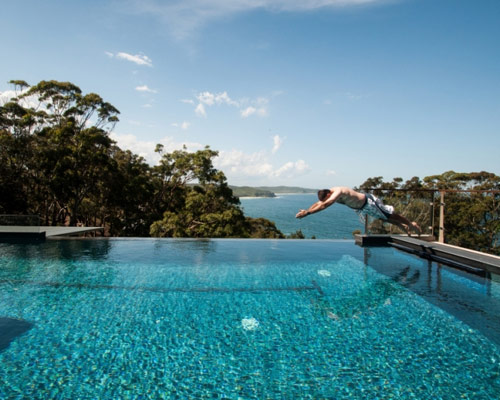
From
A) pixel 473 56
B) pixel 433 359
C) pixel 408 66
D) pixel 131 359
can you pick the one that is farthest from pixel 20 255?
pixel 473 56

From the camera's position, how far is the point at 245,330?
342 centimetres

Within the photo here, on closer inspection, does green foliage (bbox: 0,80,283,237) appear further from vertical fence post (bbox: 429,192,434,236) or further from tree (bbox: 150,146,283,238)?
vertical fence post (bbox: 429,192,434,236)

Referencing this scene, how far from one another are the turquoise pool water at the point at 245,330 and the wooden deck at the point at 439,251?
0.29m

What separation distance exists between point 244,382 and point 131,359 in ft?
3.45

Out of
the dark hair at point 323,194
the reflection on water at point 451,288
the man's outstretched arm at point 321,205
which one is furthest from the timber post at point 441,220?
the dark hair at point 323,194

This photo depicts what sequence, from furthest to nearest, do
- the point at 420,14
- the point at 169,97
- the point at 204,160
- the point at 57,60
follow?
the point at 204,160
the point at 169,97
the point at 57,60
the point at 420,14

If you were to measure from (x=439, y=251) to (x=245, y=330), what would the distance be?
481 cm

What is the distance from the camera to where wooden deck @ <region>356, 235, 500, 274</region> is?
17.3 feet

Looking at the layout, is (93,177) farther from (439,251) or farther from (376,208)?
(439,251)

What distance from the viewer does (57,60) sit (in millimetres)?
14609

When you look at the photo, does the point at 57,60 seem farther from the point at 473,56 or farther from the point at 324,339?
the point at 473,56

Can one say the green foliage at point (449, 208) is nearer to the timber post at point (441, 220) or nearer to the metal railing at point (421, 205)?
the metal railing at point (421, 205)

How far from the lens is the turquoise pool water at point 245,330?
2.42 metres

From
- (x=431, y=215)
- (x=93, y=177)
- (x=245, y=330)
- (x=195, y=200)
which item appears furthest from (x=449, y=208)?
(x=93, y=177)
